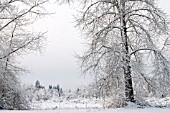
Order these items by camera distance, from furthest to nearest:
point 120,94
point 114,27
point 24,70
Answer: point 24,70
point 114,27
point 120,94

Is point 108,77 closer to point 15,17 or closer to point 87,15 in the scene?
point 87,15

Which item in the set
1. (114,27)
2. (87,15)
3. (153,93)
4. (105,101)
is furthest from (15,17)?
(153,93)

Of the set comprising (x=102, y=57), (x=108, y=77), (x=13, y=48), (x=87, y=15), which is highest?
(x=87, y=15)

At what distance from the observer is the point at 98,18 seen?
65.1 feet

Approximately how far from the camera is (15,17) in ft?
75.2

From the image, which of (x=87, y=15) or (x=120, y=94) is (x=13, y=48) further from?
(x=120, y=94)

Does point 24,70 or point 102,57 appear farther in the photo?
point 24,70

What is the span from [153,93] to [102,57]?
3827mm

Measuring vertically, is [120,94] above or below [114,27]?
below

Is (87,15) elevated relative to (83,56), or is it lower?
elevated

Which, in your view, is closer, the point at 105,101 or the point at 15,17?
the point at 105,101

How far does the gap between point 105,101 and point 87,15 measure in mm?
5440

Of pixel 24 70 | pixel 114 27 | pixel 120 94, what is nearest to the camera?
pixel 120 94

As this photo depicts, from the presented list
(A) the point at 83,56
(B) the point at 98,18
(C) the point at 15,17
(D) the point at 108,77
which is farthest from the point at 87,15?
(C) the point at 15,17
